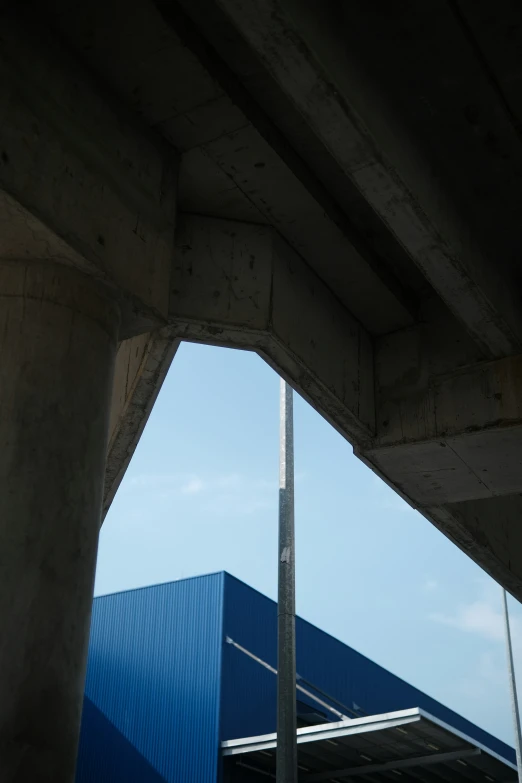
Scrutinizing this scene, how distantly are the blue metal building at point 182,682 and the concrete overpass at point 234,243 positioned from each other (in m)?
19.1

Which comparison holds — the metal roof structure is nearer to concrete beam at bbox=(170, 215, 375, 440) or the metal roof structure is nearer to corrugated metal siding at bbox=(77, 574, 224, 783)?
corrugated metal siding at bbox=(77, 574, 224, 783)

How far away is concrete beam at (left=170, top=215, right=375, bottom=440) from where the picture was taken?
287 inches

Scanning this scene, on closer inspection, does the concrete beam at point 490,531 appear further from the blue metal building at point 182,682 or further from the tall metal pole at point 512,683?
the tall metal pole at point 512,683

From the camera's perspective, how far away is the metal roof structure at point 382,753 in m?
21.3

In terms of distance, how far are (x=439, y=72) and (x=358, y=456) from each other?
3.53 m

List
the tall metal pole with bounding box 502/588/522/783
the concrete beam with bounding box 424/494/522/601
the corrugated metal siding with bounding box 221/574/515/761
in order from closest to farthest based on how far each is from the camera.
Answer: the concrete beam with bounding box 424/494/522/601
the corrugated metal siding with bounding box 221/574/515/761
the tall metal pole with bounding box 502/588/522/783

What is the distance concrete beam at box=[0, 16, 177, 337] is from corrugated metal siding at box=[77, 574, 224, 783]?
2135 cm

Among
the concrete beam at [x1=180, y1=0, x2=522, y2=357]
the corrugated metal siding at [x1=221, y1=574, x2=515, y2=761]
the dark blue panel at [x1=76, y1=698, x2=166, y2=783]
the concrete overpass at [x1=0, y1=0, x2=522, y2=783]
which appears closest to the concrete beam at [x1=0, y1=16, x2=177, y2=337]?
the concrete overpass at [x1=0, y1=0, x2=522, y2=783]

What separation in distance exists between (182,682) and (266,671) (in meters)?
2.60

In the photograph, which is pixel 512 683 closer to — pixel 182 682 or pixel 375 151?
pixel 182 682

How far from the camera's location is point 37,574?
16.3ft

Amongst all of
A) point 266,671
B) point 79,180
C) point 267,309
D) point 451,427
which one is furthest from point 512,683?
point 79,180

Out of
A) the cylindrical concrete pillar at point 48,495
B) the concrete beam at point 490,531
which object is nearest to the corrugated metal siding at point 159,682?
the concrete beam at point 490,531

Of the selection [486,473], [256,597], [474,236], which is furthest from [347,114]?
[256,597]
